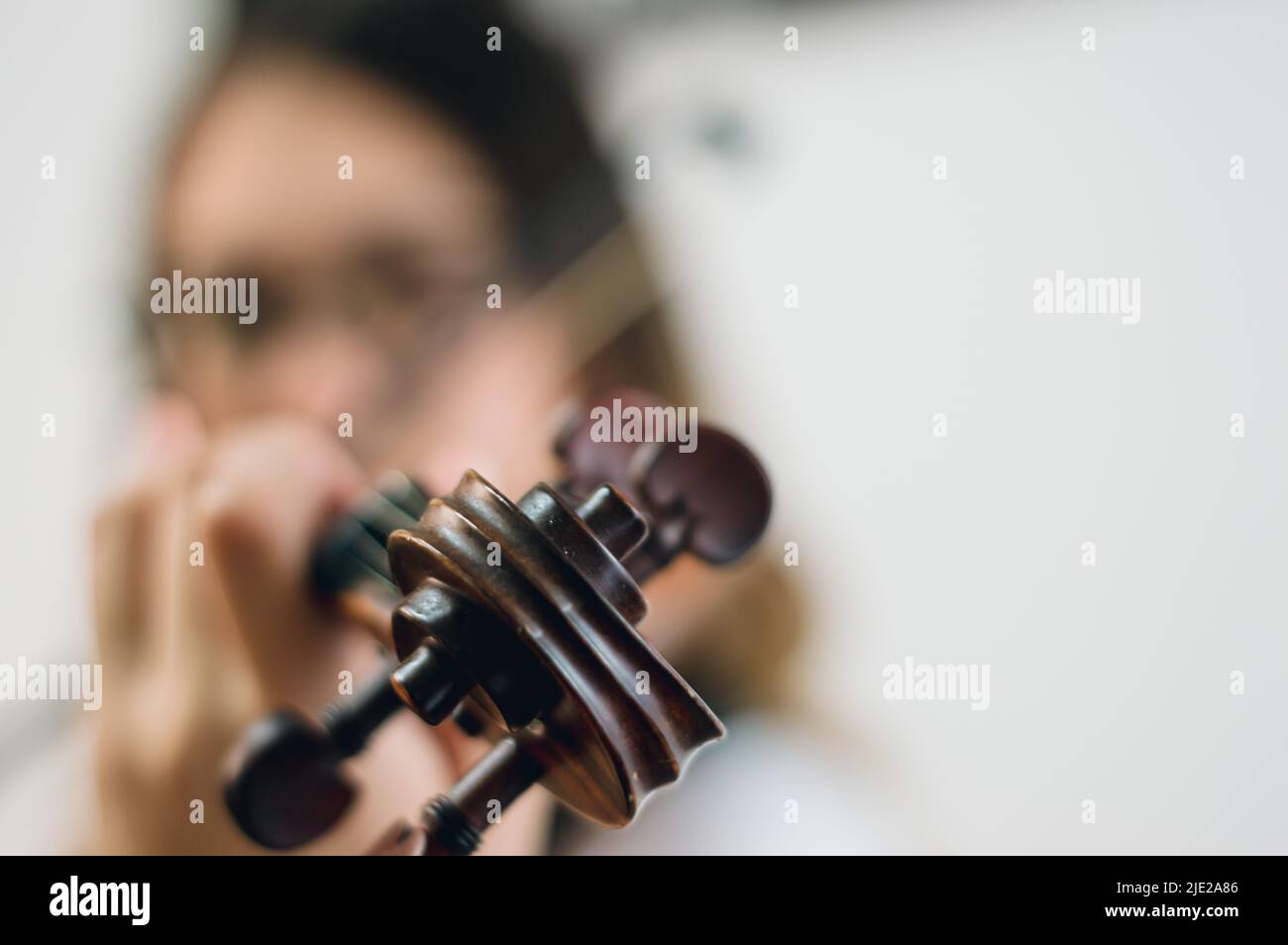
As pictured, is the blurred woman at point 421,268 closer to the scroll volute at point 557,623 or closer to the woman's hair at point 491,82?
the woman's hair at point 491,82

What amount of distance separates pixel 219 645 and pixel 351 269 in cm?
40

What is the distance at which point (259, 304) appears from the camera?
2.72 ft

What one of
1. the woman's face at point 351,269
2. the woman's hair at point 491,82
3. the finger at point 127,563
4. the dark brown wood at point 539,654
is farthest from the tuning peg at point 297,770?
the woman's hair at point 491,82

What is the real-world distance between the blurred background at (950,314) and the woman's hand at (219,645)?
231 millimetres

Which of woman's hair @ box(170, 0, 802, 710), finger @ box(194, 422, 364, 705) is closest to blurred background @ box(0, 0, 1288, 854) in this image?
woman's hair @ box(170, 0, 802, 710)

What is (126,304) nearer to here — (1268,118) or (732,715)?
(732,715)

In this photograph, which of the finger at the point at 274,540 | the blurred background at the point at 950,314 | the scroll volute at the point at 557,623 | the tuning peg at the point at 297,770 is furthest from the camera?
the blurred background at the point at 950,314

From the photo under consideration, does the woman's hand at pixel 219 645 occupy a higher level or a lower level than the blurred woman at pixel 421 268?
lower

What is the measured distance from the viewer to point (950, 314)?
0.86m

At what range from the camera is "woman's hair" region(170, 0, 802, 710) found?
0.87 m

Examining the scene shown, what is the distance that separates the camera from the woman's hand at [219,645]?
55 centimetres

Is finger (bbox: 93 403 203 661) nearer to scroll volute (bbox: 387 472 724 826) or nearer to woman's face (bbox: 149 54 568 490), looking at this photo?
woman's face (bbox: 149 54 568 490)
